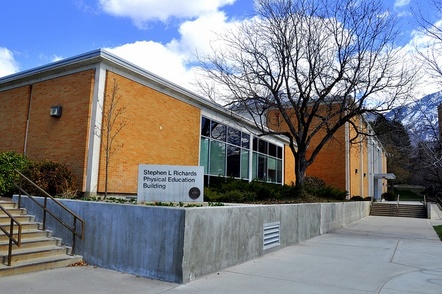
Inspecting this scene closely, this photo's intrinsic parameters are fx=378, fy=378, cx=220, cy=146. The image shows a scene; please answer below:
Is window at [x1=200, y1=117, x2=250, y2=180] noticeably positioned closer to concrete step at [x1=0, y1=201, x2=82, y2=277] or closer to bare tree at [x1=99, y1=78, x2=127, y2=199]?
bare tree at [x1=99, y1=78, x2=127, y2=199]

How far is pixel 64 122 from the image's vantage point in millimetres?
13148

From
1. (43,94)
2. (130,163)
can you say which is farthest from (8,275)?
(43,94)

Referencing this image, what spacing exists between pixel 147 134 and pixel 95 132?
2483 mm

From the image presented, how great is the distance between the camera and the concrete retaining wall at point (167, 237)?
668 centimetres

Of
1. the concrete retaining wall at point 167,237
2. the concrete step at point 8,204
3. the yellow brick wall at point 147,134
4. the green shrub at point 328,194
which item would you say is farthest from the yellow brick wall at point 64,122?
the green shrub at point 328,194

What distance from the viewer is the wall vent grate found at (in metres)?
9.69

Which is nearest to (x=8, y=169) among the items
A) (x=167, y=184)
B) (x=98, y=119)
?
(x=98, y=119)

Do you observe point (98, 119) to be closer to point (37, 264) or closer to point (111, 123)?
point (111, 123)

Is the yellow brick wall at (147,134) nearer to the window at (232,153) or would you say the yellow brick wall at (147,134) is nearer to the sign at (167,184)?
the window at (232,153)

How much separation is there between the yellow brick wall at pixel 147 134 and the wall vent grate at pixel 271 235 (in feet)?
18.9

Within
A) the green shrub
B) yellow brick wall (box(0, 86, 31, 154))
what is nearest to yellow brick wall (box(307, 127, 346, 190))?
the green shrub

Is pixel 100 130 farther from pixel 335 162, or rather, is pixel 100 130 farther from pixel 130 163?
pixel 335 162

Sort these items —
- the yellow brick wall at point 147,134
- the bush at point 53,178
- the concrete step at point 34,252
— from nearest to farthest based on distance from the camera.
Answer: the concrete step at point 34,252 < the bush at point 53,178 < the yellow brick wall at point 147,134

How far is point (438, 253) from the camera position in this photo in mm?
10852
